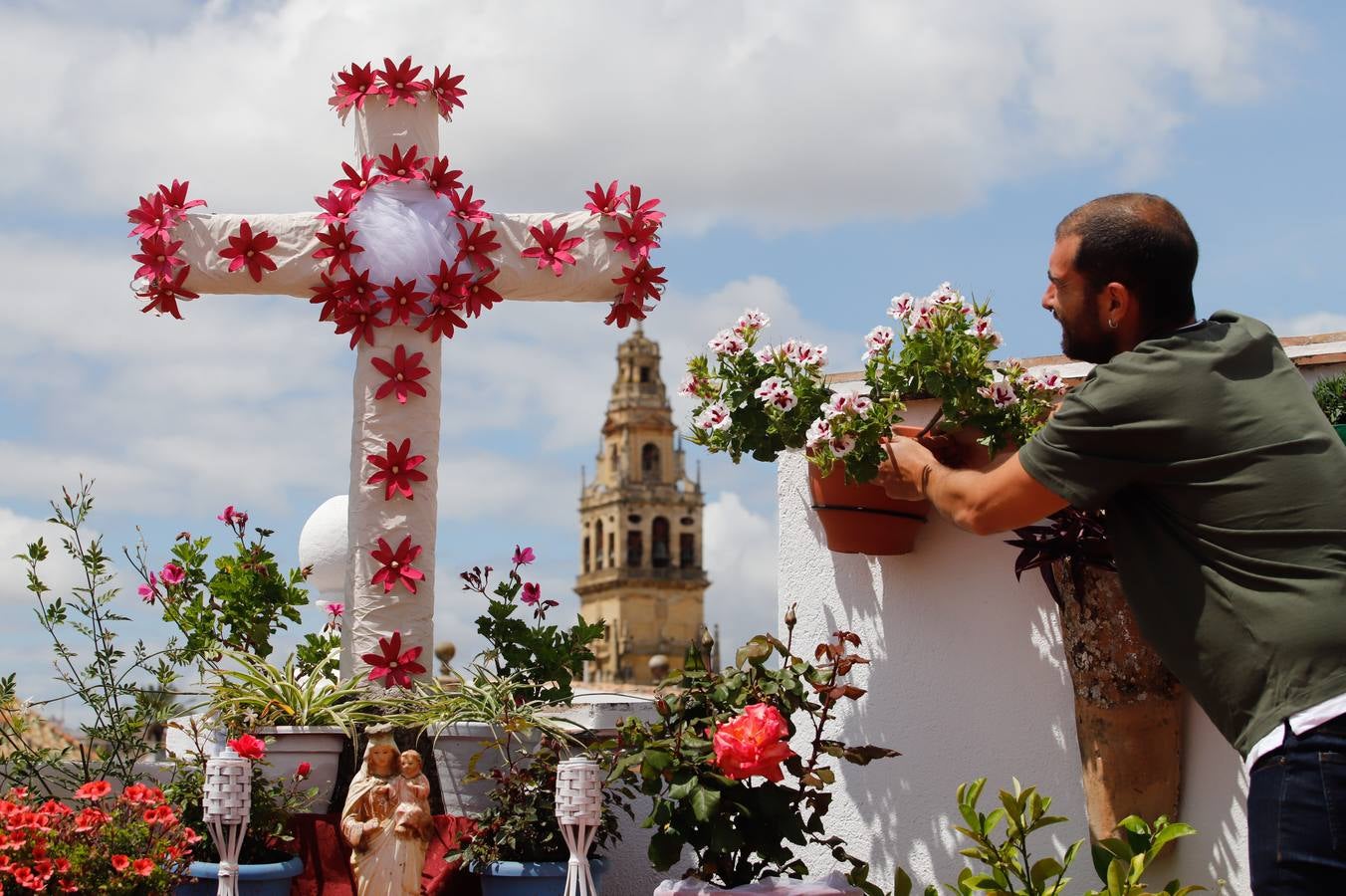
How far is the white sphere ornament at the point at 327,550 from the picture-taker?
6.65m

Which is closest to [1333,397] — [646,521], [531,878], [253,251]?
[531,878]

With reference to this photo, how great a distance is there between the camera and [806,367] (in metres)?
4.08

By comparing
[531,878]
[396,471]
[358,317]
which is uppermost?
[358,317]

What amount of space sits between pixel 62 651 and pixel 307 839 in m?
1.13

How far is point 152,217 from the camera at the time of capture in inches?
211

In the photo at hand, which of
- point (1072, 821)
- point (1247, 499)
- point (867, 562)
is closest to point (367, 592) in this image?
point (867, 562)

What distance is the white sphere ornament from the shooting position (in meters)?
6.65

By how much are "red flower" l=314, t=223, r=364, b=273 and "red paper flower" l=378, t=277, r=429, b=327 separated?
0.17 meters

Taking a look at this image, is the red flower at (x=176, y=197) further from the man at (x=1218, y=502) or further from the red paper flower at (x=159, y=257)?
the man at (x=1218, y=502)

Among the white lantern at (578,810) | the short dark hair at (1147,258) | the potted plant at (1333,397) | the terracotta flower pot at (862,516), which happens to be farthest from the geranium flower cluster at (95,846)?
the potted plant at (1333,397)

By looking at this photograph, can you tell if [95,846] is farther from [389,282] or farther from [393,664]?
[389,282]

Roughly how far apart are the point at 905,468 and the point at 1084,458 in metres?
0.91

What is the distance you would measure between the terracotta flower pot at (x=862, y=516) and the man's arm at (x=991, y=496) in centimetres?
64

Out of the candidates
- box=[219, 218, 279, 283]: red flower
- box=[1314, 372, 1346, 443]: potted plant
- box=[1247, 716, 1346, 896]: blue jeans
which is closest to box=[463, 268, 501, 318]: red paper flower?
box=[219, 218, 279, 283]: red flower
